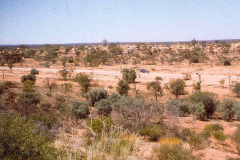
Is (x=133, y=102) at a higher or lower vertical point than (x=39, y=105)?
higher

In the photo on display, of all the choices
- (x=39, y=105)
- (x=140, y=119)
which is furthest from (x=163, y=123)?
(x=39, y=105)

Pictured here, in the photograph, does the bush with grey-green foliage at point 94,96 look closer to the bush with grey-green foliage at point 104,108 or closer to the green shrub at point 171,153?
the bush with grey-green foliage at point 104,108

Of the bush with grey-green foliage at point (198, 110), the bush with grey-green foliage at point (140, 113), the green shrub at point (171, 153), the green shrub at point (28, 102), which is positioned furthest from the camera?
the bush with grey-green foliage at point (198, 110)

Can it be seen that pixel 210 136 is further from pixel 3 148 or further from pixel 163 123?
pixel 3 148

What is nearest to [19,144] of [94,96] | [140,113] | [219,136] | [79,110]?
[140,113]

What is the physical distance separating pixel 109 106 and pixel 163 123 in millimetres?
6281

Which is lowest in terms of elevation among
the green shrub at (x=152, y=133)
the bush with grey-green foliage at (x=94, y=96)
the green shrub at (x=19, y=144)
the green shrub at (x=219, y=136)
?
the green shrub at (x=219, y=136)

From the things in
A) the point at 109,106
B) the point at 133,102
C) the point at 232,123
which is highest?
the point at 133,102

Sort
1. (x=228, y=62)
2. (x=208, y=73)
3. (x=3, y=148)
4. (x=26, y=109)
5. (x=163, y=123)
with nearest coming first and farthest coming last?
1. (x=3, y=148)
2. (x=163, y=123)
3. (x=26, y=109)
4. (x=208, y=73)
5. (x=228, y=62)

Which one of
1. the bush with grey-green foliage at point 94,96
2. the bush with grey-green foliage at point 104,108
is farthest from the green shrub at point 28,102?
the bush with grey-green foliage at point 104,108

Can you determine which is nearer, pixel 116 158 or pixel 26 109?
pixel 116 158

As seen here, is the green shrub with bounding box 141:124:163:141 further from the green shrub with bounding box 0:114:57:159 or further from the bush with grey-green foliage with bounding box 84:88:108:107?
the bush with grey-green foliage with bounding box 84:88:108:107

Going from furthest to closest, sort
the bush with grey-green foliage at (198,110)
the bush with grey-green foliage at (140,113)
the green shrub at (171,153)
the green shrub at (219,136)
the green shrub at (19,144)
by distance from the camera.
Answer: the bush with grey-green foliage at (198,110) → the bush with grey-green foliage at (140,113) → the green shrub at (219,136) → the green shrub at (171,153) → the green shrub at (19,144)

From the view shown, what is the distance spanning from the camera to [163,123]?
15.2m
